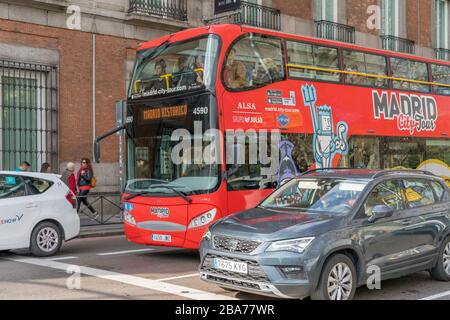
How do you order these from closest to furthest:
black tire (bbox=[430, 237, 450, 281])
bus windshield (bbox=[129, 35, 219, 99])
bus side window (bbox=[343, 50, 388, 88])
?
black tire (bbox=[430, 237, 450, 281]) < bus windshield (bbox=[129, 35, 219, 99]) < bus side window (bbox=[343, 50, 388, 88])

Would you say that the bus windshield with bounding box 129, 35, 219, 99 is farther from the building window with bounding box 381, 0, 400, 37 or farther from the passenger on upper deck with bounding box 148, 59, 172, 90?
the building window with bounding box 381, 0, 400, 37

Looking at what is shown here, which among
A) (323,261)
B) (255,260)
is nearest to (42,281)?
(255,260)

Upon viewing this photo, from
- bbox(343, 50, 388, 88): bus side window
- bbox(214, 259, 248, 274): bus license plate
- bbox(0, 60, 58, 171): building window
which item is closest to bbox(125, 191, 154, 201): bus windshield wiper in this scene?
bbox(214, 259, 248, 274): bus license plate

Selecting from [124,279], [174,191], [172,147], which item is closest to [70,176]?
[172,147]

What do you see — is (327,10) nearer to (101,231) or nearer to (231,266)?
(101,231)

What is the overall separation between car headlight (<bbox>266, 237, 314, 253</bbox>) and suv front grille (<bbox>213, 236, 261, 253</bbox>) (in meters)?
0.18

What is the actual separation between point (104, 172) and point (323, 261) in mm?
13219

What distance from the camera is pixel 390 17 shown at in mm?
29297

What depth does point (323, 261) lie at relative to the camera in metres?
6.67

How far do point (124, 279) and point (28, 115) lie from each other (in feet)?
34.1

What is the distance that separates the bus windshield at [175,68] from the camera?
33.0 ft

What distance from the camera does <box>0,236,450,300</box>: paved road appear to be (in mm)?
7711

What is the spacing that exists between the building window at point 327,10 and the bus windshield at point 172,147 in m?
16.3
